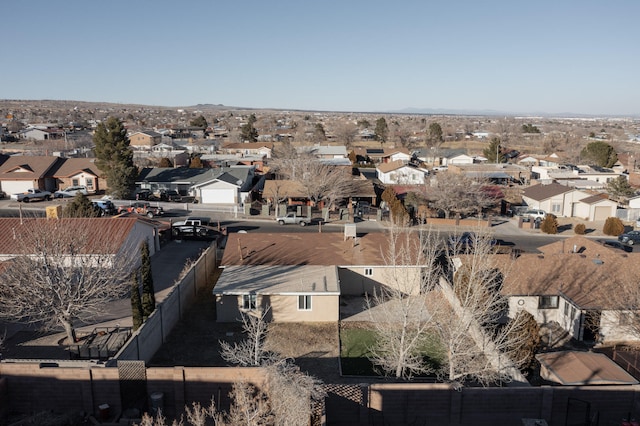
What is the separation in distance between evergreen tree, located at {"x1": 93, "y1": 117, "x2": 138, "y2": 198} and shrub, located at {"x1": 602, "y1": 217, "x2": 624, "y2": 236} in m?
50.0

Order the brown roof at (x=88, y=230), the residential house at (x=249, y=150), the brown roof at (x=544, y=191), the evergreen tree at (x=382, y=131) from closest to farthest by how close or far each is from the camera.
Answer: the brown roof at (x=88, y=230) < the brown roof at (x=544, y=191) < the residential house at (x=249, y=150) < the evergreen tree at (x=382, y=131)

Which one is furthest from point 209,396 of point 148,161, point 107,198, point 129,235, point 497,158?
point 497,158

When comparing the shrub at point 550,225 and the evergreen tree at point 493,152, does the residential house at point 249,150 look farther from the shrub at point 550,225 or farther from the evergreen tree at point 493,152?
the shrub at point 550,225

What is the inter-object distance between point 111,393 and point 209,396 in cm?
→ 333

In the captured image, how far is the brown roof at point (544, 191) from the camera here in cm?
5350

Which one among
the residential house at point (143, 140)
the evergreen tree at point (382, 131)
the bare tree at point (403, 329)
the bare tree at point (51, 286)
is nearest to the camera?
the bare tree at point (403, 329)

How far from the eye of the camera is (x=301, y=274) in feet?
93.0

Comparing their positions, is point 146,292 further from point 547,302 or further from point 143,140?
point 143,140

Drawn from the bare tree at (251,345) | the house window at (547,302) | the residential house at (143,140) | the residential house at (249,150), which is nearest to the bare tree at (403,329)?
the bare tree at (251,345)

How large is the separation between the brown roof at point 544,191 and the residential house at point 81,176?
50577 mm

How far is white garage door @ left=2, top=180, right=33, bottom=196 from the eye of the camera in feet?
191

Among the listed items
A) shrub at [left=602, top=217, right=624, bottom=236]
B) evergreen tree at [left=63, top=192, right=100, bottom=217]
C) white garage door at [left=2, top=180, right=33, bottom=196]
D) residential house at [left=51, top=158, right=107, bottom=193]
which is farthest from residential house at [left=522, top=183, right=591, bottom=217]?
white garage door at [left=2, top=180, right=33, bottom=196]

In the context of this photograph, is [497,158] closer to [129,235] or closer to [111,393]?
[129,235]

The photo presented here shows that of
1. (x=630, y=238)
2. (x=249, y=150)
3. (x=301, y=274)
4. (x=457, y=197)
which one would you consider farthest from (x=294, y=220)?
(x=249, y=150)
